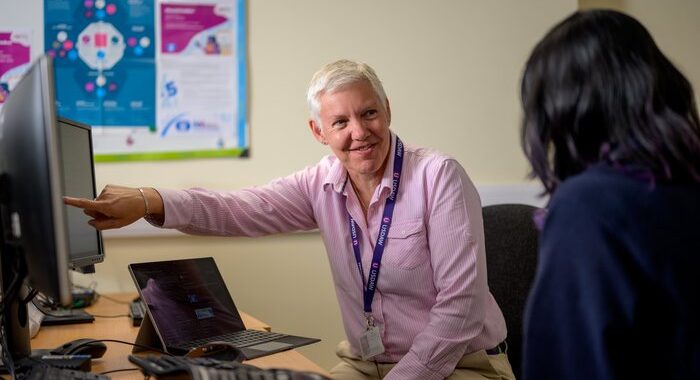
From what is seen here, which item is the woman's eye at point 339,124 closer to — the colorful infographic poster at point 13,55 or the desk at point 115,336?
the desk at point 115,336

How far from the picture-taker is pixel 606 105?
979mm

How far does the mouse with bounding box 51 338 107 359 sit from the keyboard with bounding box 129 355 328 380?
1.15 ft

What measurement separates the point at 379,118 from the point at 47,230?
1.06 meters

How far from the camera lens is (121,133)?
2.58m

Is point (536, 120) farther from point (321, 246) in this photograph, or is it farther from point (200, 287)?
point (321, 246)

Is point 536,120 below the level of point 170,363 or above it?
above

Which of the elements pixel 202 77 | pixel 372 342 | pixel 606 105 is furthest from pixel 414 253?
pixel 202 77

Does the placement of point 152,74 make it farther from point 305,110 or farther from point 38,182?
point 38,182

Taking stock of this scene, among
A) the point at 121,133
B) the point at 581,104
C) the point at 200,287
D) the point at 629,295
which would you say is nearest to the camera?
the point at 629,295

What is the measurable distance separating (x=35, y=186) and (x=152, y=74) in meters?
1.59

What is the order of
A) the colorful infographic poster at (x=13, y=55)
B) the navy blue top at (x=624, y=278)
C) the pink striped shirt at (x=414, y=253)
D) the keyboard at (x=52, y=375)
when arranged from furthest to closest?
the colorful infographic poster at (x=13, y=55) < the pink striped shirt at (x=414, y=253) < the keyboard at (x=52, y=375) < the navy blue top at (x=624, y=278)

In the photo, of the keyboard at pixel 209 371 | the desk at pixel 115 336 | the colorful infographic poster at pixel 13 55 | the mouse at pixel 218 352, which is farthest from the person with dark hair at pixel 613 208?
the colorful infographic poster at pixel 13 55

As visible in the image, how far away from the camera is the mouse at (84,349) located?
1535 millimetres

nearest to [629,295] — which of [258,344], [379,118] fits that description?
[258,344]
